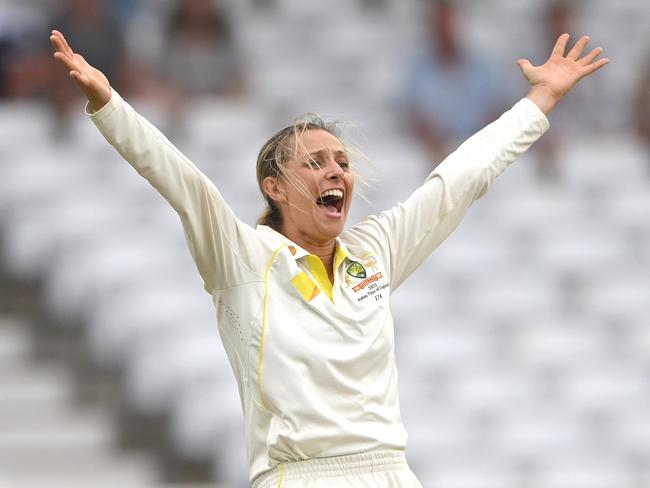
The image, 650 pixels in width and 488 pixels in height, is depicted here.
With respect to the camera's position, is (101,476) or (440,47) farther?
(440,47)

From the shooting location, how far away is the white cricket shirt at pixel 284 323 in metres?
3.29

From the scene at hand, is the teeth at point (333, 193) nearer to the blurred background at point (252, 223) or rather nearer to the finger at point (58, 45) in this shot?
the finger at point (58, 45)

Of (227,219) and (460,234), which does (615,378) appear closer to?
(460,234)

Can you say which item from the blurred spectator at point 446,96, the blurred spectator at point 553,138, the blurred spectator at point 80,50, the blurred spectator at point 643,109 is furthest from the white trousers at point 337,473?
the blurred spectator at point 643,109

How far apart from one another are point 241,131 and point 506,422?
1.94 meters

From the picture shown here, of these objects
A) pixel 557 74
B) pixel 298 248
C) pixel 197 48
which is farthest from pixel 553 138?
pixel 298 248

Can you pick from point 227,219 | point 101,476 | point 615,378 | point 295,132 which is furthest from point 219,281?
point 615,378

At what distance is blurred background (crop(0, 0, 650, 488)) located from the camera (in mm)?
6883

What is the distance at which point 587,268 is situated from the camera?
8.00 m

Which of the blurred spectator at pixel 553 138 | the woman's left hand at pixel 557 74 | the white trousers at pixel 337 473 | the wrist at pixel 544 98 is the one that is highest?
the blurred spectator at pixel 553 138

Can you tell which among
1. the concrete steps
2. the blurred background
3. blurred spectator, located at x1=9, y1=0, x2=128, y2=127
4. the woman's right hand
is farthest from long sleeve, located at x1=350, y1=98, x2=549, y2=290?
blurred spectator, located at x1=9, y1=0, x2=128, y2=127

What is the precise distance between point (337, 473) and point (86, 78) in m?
0.99

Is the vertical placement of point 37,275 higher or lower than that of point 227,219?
higher

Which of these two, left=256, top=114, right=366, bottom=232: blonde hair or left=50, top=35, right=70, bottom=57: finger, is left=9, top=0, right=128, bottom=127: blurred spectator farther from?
left=50, top=35, right=70, bottom=57: finger
